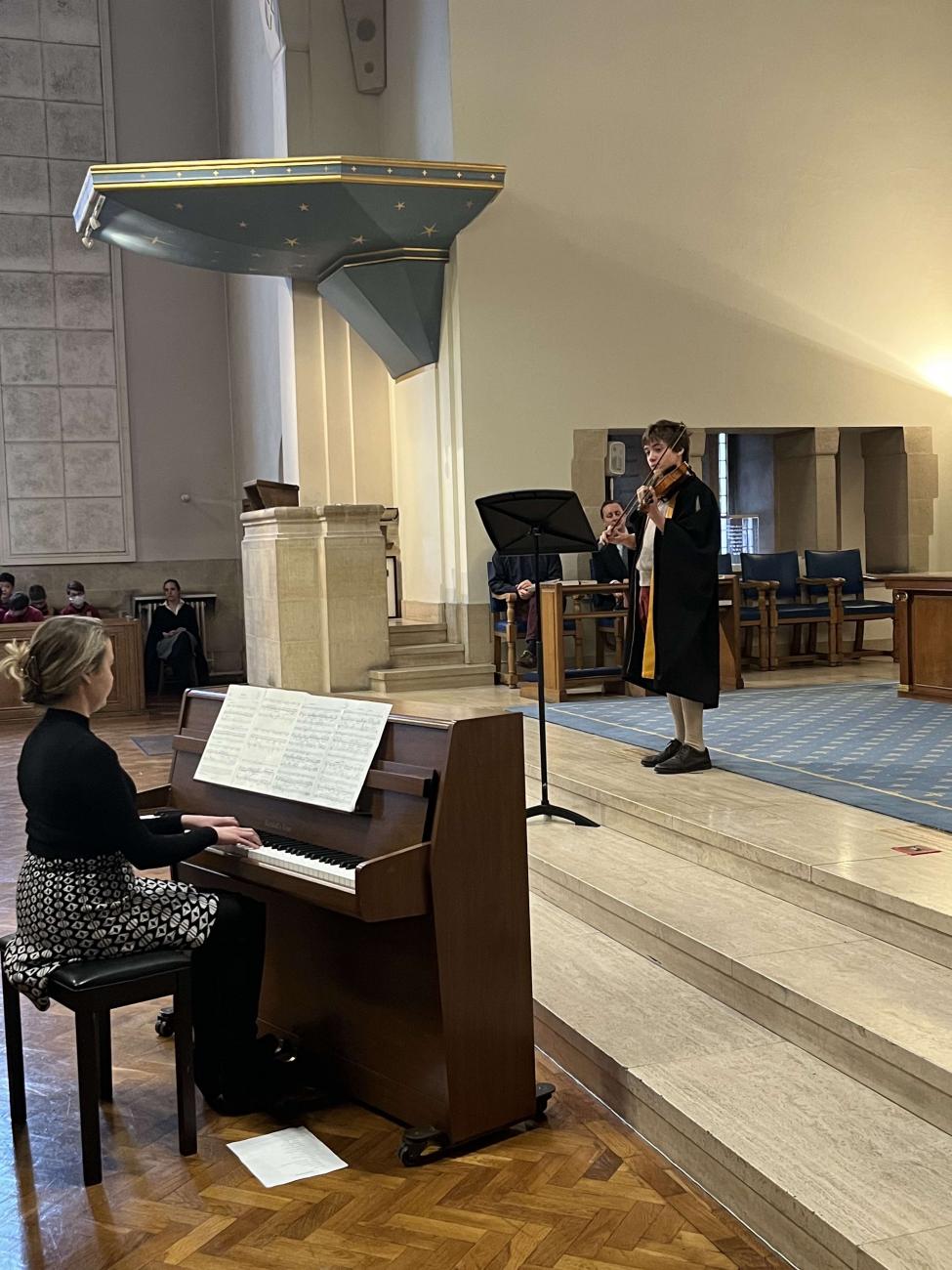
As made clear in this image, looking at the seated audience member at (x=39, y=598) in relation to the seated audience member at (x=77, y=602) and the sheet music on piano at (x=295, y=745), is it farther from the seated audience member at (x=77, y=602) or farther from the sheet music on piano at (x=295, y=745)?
the sheet music on piano at (x=295, y=745)

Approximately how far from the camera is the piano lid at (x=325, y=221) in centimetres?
884

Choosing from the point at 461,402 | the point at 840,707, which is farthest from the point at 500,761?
the point at 461,402

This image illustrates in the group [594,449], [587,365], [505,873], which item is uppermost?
[587,365]

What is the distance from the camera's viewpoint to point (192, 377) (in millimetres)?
14672

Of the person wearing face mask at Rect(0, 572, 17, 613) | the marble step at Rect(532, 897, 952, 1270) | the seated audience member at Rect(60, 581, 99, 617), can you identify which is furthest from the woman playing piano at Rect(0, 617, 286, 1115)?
the person wearing face mask at Rect(0, 572, 17, 613)

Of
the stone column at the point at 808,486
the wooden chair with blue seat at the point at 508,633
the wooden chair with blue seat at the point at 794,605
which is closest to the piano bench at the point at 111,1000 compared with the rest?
the wooden chair with blue seat at the point at 508,633

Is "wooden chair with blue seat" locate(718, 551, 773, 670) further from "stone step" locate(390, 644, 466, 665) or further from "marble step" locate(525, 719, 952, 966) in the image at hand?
"marble step" locate(525, 719, 952, 966)

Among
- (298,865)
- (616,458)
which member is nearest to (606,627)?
(616,458)

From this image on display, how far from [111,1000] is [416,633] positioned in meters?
7.45

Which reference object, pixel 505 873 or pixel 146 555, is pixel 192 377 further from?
pixel 505 873

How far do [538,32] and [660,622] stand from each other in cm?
612

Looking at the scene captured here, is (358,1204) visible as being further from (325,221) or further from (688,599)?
(325,221)

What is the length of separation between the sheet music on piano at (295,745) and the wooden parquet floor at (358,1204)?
84cm

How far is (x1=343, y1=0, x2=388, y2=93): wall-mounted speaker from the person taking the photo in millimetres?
10758
